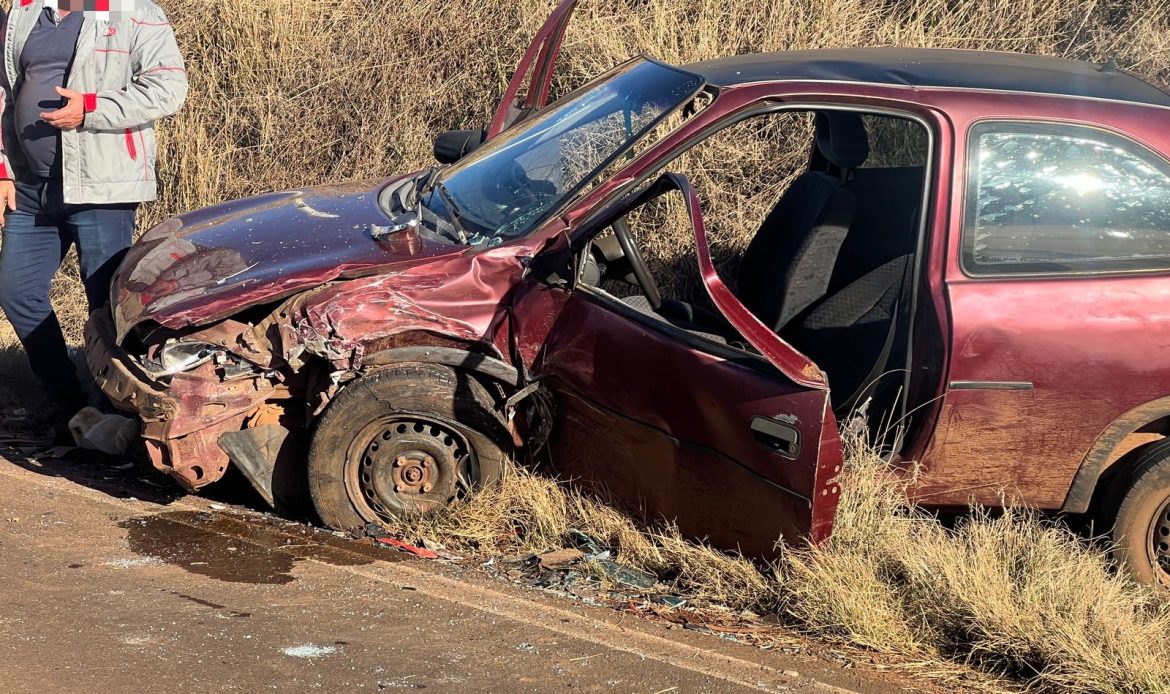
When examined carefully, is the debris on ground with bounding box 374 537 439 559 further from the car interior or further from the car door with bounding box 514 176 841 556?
the car interior

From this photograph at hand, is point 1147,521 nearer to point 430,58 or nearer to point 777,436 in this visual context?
point 777,436

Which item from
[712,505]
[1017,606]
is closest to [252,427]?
[712,505]

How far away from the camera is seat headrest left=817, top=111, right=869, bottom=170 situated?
4715 mm

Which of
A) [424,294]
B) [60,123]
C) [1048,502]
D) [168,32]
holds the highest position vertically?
[168,32]

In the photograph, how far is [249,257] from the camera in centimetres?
423

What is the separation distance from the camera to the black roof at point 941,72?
4.09 m

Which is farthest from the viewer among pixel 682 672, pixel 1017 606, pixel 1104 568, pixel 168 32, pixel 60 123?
pixel 168 32

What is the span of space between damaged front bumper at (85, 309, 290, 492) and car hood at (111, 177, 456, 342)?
0.19 m

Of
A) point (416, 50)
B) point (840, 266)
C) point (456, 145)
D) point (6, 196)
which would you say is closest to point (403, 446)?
point (456, 145)

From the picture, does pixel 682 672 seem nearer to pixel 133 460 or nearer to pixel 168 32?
pixel 133 460

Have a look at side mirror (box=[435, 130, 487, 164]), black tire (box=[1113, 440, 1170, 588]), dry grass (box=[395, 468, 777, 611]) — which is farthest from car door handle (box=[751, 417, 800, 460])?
side mirror (box=[435, 130, 487, 164])

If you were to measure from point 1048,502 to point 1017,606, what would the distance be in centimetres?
46

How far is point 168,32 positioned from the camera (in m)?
5.36

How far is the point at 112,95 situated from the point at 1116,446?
4263 mm
